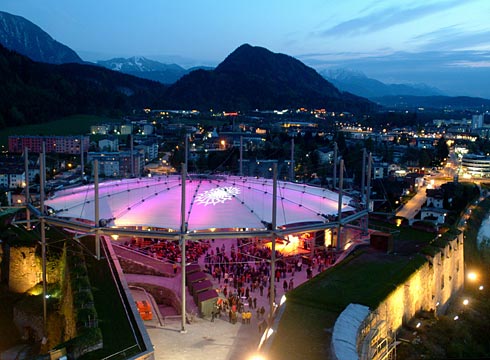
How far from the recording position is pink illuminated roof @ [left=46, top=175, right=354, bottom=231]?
16.2 metres

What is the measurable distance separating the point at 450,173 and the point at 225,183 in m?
51.9

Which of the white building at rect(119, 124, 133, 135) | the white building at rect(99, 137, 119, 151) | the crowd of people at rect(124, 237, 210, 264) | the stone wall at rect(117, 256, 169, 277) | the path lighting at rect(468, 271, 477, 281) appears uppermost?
the white building at rect(119, 124, 133, 135)

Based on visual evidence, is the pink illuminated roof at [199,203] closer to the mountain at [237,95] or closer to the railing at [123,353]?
the railing at [123,353]

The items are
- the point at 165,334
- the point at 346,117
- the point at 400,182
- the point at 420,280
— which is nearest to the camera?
the point at 165,334

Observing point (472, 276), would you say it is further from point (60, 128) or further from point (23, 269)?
point (60, 128)

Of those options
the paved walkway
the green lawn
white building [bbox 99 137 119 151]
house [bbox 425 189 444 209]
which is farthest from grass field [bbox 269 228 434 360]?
white building [bbox 99 137 119 151]

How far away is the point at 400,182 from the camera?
159ft

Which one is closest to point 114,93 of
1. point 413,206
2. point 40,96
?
point 40,96

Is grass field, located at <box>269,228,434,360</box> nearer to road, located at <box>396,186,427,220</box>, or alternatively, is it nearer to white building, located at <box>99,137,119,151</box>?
road, located at <box>396,186,427,220</box>

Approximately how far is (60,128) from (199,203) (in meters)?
82.3

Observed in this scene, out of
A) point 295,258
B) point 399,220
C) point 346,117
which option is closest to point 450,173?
point 399,220

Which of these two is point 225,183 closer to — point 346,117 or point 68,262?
point 68,262

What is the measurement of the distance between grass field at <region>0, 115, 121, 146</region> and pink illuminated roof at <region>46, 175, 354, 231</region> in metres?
66.6

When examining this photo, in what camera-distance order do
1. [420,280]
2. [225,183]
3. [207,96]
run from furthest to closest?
[207,96], [225,183], [420,280]
